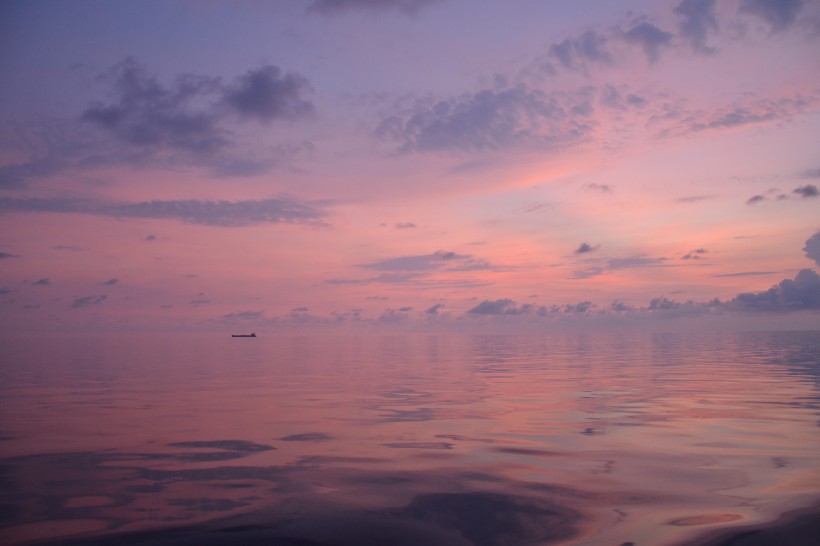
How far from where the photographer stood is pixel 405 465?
42.9 ft

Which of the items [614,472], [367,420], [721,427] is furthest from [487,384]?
[614,472]

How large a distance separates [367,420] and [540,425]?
220 inches

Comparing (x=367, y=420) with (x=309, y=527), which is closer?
(x=309, y=527)

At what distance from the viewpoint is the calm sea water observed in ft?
29.7

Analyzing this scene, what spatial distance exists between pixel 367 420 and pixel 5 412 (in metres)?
12.7

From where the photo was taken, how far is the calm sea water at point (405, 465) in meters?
9.05

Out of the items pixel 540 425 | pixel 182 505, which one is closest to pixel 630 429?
pixel 540 425

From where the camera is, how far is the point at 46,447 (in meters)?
14.7

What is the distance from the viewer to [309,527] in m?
8.95

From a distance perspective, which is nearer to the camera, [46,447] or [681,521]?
[681,521]

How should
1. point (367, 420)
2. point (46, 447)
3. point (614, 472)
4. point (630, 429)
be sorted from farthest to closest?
point (367, 420)
point (630, 429)
point (46, 447)
point (614, 472)

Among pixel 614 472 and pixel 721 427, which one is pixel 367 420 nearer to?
pixel 614 472

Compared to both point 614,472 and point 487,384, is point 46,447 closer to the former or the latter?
point 614,472

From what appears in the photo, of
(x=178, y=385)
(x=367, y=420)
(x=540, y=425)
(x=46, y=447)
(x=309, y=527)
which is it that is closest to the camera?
(x=309, y=527)
